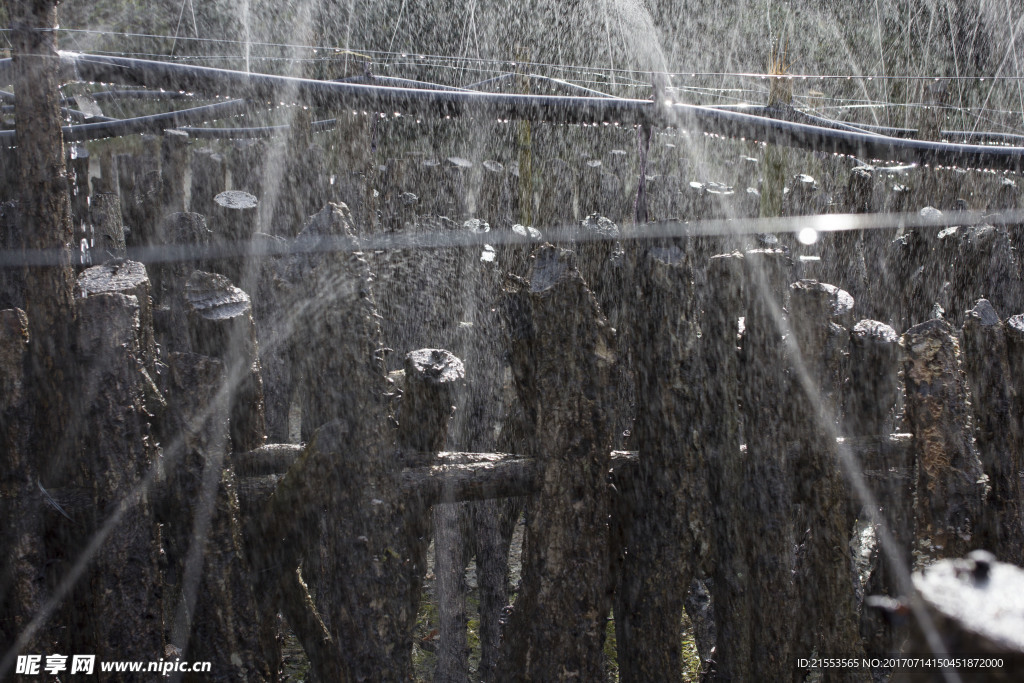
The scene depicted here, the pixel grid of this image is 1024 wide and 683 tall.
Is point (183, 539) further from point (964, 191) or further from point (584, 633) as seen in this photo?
point (964, 191)

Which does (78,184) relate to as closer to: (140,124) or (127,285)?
(140,124)

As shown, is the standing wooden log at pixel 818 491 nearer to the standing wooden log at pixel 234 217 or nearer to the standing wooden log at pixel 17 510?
the standing wooden log at pixel 17 510

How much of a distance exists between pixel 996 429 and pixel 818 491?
1.70 ft

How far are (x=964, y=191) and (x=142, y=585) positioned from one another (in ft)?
16.2

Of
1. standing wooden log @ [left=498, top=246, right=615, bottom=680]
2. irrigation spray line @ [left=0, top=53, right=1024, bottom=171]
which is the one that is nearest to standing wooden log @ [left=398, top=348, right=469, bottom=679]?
standing wooden log @ [left=498, top=246, right=615, bottom=680]

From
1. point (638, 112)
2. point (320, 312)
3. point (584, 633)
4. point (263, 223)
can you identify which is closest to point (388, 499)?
point (320, 312)

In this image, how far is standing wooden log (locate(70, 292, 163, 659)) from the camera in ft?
4.72

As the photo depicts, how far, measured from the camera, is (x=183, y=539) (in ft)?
4.99

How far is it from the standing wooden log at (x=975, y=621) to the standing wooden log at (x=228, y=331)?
1300mm

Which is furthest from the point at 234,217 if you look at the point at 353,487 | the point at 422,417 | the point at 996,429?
the point at 996,429

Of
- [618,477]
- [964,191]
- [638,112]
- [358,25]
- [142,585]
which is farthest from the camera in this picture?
[358,25]

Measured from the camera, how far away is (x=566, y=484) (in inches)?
64.8

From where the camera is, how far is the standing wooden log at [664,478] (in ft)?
5.57

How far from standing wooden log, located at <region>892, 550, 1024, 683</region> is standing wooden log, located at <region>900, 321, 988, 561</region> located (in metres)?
1.21
